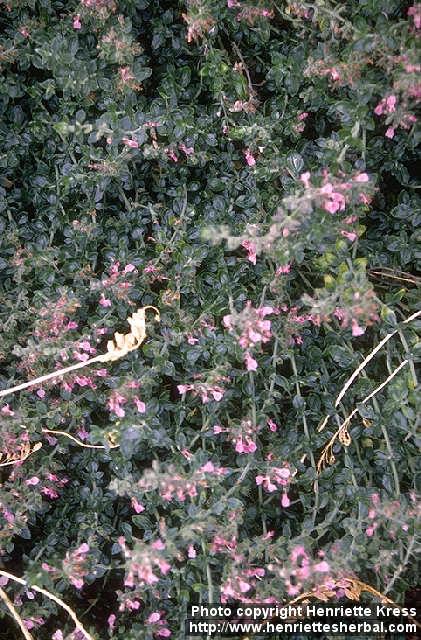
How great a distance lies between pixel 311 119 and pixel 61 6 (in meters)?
0.98

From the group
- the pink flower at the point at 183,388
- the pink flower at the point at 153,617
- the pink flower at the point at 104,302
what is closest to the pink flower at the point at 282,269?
the pink flower at the point at 183,388

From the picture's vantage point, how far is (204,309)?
6.46 ft

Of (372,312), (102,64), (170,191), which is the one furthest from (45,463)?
(102,64)

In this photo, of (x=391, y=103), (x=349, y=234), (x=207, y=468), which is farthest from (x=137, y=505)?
(x=391, y=103)

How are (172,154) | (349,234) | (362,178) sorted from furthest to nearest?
1. (172,154)
2. (349,234)
3. (362,178)

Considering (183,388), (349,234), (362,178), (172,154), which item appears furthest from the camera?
(172,154)

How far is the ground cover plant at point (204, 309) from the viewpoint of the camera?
1.73 m

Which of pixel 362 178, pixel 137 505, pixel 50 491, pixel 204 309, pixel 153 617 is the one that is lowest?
pixel 153 617

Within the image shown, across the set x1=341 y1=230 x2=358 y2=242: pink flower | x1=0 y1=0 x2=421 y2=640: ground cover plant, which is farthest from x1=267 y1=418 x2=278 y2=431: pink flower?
x1=341 y1=230 x2=358 y2=242: pink flower

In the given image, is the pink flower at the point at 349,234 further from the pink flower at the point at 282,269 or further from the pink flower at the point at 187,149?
the pink flower at the point at 187,149

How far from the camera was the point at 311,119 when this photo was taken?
2.21 m

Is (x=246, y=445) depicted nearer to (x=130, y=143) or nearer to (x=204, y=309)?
(x=204, y=309)

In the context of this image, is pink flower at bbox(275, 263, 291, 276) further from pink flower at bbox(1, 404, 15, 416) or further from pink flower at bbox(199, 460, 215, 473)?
pink flower at bbox(1, 404, 15, 416)

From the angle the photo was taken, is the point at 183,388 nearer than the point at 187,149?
Yes
